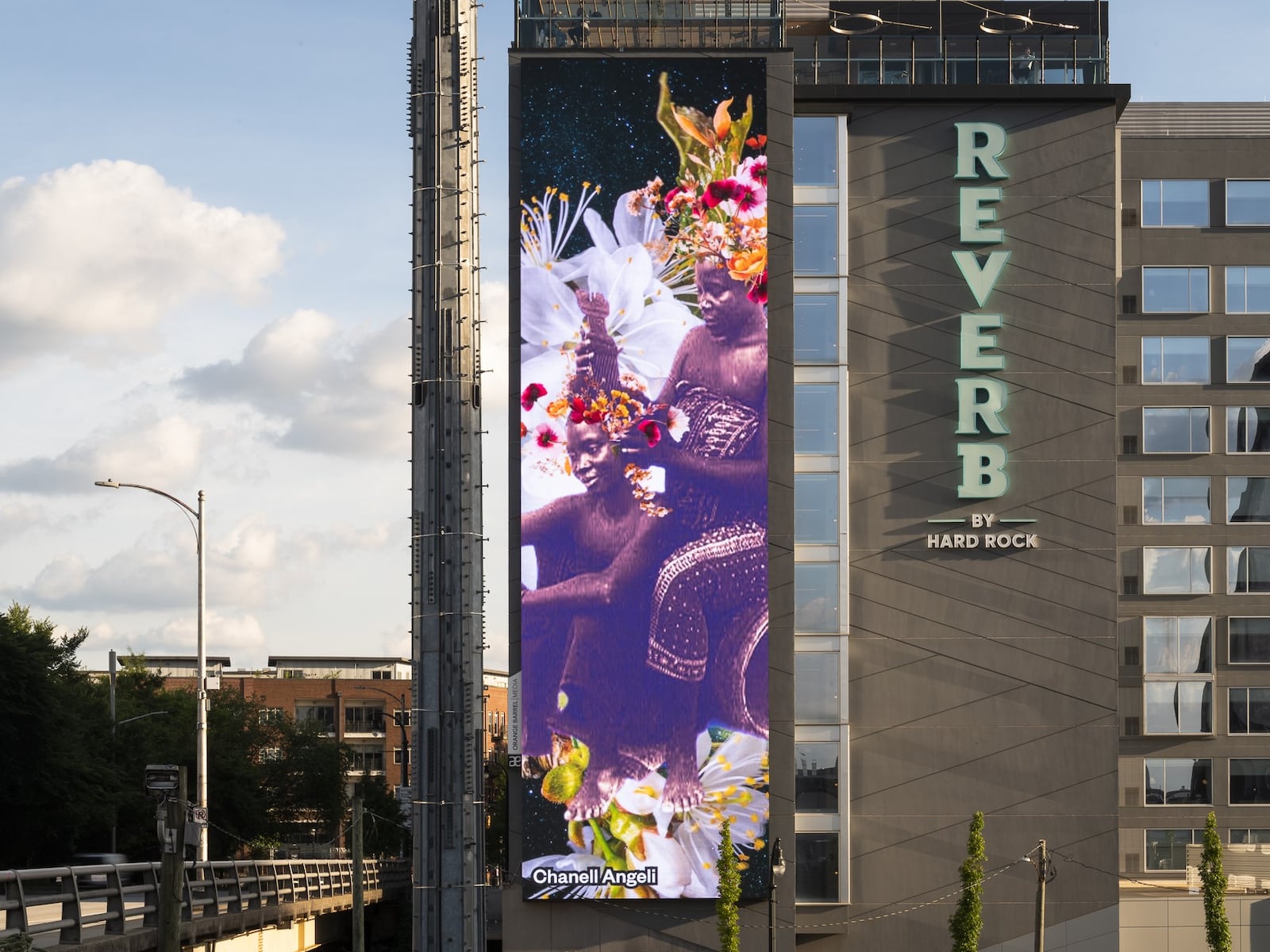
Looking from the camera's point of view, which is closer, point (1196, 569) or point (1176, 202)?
point (1176, 202)

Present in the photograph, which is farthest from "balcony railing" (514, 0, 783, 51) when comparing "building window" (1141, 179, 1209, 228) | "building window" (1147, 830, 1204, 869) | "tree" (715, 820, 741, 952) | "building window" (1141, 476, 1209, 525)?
"building window" (1147, 830, 1204, 869)

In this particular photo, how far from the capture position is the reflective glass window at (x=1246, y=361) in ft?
236

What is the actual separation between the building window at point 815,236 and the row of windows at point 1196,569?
71.4 ft

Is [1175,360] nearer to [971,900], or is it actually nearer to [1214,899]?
[1214,899]

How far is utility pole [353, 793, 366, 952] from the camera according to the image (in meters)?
60.1

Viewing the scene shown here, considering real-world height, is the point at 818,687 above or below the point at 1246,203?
below

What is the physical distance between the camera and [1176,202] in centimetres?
7212

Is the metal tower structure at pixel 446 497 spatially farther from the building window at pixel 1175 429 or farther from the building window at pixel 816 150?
the building window at pixel 1175 429

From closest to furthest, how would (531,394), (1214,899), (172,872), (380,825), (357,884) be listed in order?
(172,872) < (1214,899) < (531,394) < (357,884) < (380,825)

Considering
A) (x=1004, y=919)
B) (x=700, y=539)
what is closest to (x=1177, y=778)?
(x=1004, y=919)

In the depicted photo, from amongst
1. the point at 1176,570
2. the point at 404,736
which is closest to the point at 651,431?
the point at 404,736

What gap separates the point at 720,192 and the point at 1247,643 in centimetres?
3169

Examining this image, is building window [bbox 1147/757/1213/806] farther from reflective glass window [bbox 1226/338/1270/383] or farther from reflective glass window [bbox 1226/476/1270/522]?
reflective glass window [bbox 1226/338/1270/383]

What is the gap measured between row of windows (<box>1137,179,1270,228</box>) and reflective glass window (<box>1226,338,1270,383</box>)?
5.03 m
